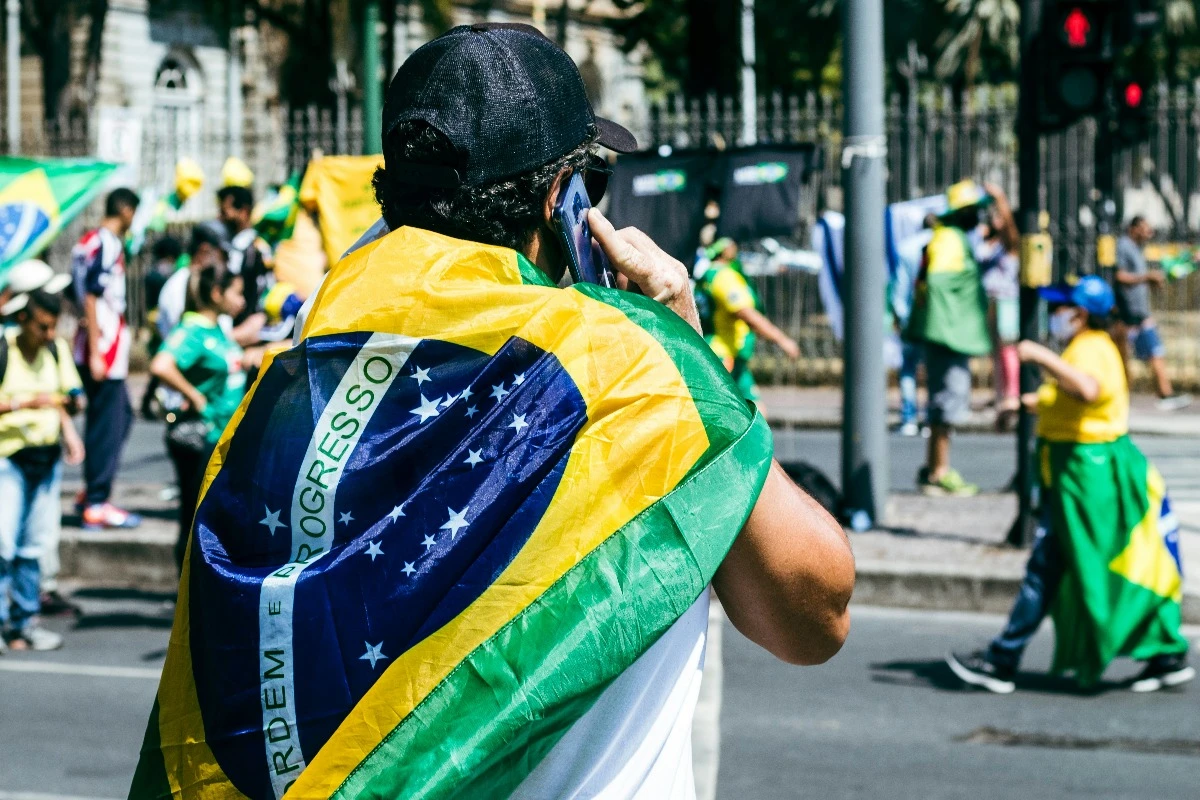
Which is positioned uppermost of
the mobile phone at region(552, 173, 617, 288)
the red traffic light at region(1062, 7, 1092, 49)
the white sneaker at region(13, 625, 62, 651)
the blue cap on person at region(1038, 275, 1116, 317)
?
the red traffic light at region(1062, 7, 1092, 49)

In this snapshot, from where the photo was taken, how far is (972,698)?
6.88 meters

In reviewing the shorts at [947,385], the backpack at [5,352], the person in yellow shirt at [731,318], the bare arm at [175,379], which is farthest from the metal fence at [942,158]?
the backpack at [5,352]

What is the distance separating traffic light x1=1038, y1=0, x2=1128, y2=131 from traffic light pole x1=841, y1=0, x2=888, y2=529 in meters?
1.01

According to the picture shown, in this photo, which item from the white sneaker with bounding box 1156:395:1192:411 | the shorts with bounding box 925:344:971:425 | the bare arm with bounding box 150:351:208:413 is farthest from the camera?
the white sneaker with bounding box 1156:395:1192:411

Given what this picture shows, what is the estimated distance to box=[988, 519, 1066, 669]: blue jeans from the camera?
693cm

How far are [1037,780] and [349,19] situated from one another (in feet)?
61.7

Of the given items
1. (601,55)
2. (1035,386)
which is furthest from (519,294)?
(601,55)

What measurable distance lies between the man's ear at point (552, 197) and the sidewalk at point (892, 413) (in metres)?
12.8

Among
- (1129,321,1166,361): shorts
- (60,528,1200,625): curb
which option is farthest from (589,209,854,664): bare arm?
(1129,321,1166,361): shorts

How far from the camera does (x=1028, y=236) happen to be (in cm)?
934

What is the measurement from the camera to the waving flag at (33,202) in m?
6.73

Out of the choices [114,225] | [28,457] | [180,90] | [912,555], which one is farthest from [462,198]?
[180,90]

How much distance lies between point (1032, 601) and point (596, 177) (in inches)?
215

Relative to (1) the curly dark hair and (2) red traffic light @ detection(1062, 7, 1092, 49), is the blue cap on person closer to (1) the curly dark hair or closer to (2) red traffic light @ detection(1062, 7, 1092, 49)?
(2) red traffic light @ detection(1062, 7, 1092, 49)
